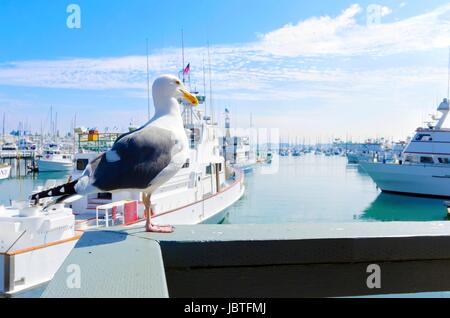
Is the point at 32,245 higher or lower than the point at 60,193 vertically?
lower

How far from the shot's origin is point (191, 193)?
14.1 meters

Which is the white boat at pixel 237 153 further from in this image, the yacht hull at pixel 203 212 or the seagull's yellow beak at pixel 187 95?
the seagull's yellow beak at pixel 187 95

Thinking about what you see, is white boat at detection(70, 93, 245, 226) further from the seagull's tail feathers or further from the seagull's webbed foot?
the seagull's webbed foot

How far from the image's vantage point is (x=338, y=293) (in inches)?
77.0

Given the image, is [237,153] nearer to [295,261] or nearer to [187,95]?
[187,95]

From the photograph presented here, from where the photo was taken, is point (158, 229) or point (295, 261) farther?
point (158, 229)

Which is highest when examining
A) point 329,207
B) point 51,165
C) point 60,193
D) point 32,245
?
point 60,193

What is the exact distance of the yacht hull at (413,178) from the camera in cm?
2234

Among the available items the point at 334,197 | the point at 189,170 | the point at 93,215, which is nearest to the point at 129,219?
the point at 93,215

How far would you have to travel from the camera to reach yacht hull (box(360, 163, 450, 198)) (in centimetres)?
2234

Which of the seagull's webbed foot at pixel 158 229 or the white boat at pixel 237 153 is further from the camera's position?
the white boat at pixel 237 153

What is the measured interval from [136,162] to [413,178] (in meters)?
23.2
